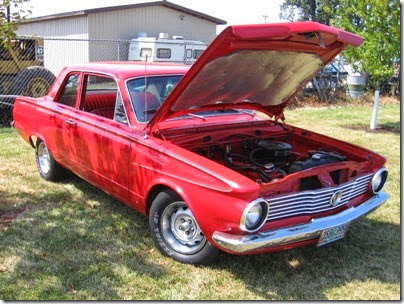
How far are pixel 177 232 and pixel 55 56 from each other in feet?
57.3

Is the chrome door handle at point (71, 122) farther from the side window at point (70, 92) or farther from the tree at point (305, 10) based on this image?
the tree at point (305, 10)

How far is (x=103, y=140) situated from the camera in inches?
173

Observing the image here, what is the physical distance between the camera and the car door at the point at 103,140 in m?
4.20

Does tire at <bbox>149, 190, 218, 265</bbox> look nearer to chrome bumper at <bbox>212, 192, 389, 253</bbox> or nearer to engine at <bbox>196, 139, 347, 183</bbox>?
chrome bumper at <bbox>212, 192, 389, 253</bbox>

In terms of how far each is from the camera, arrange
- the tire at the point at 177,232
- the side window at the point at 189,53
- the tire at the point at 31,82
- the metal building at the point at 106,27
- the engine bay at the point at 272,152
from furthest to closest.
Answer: the metal building at the point at 106,27 < the side window at the point at 189,53 < the tire at the point at 31,82 < the engine bay at the point at 272,152 < the tire at the point at 177,232

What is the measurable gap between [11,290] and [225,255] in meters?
1.67

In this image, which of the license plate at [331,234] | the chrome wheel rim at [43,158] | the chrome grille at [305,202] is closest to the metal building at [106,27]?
the chrome wheel rim at [43,158]

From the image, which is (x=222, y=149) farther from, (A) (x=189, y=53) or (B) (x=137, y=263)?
(A) (x=189, y=53)

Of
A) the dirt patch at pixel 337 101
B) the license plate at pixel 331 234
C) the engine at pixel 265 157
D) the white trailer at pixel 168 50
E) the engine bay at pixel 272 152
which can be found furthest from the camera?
the white trailer at pixel 168 50

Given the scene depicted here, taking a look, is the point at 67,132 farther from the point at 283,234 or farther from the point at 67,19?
the point at 67,19

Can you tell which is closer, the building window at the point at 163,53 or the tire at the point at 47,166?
the tire at the point at 47,166

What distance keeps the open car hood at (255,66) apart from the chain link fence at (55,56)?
6.24 metres

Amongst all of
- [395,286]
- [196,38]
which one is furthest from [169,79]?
[196,38]

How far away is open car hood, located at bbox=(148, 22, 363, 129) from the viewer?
337 cm
